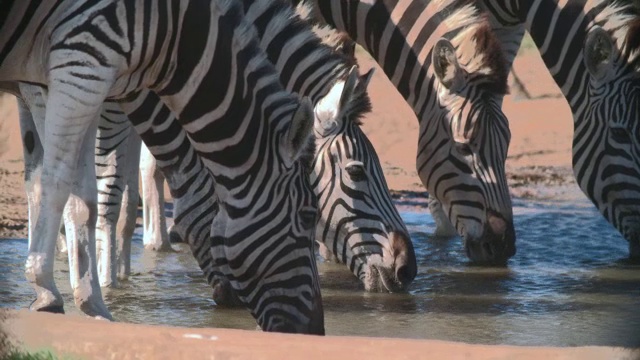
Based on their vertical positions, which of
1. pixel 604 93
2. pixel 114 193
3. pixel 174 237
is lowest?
pixel 174 237

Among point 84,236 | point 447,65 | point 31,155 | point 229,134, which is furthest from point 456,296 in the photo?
point 31,155

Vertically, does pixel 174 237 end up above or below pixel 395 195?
below

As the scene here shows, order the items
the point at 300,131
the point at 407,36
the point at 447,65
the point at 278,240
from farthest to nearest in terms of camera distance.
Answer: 1. the point at 407,36
2. the point at 447,65
3. the point at 278,240
4. the point at 300,131

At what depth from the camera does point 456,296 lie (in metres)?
8.10

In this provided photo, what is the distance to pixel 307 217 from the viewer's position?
646cm

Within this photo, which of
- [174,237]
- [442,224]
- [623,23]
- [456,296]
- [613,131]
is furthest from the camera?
[442,224]

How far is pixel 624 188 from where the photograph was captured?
9375 millimetres

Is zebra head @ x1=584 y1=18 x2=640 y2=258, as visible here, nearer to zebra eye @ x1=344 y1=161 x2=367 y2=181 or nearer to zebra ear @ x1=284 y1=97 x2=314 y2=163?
zebra eye @ x1=344 y1=161 x2=367 y2=181

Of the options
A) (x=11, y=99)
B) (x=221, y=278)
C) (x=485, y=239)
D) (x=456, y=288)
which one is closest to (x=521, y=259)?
(x=485, y=239)

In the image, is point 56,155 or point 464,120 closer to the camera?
point 56,155

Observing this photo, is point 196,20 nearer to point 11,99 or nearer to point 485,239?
point 485,239

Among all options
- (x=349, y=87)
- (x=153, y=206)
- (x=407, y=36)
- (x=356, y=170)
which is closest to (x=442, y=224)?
(x=407, y=36)

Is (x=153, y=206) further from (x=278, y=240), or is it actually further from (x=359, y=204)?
(x=278, y=240)

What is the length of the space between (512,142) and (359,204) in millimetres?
7096
